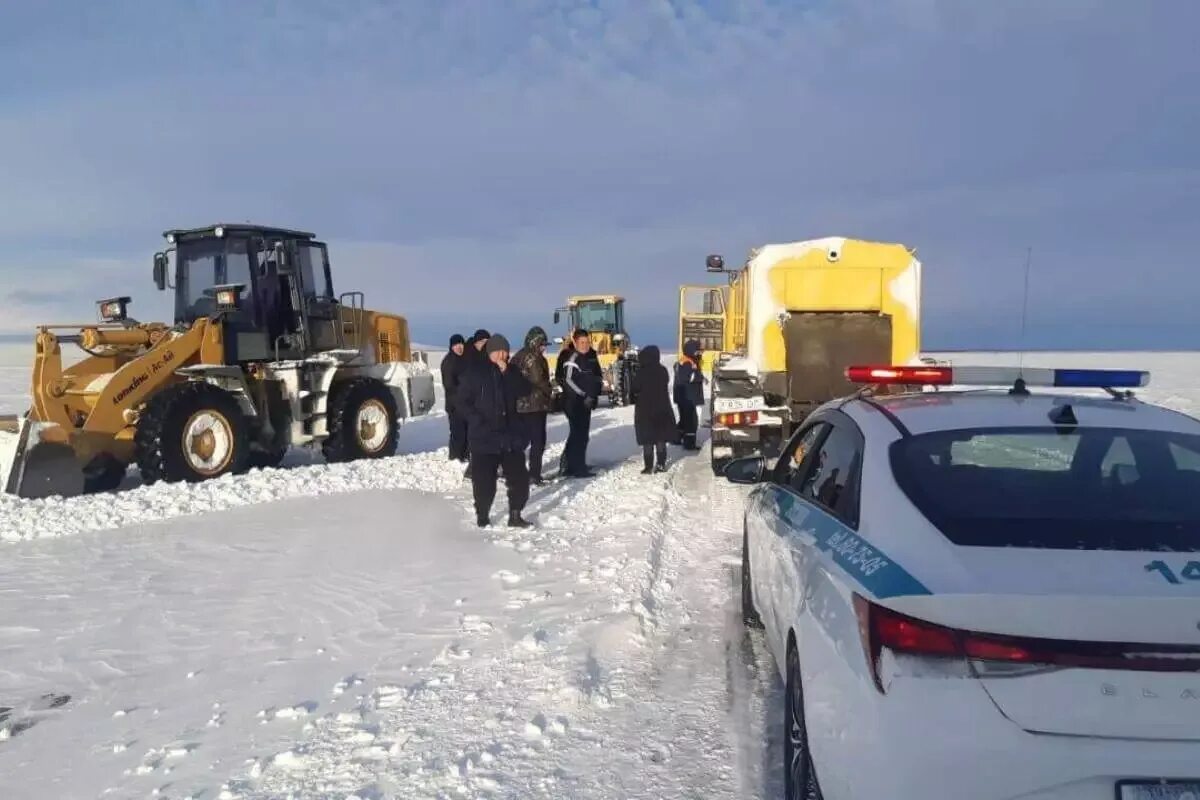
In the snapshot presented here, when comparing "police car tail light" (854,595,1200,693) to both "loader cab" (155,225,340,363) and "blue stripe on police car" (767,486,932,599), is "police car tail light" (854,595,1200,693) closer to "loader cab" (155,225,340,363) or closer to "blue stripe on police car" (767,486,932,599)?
"blue stripe on police car" (767,486,932,599)

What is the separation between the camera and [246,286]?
11766mm

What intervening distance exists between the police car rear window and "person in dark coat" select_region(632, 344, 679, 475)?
296 inches

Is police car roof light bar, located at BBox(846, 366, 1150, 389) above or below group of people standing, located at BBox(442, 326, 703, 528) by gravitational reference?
above

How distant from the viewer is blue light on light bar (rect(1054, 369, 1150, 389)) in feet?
12.6

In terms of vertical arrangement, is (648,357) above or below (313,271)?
below

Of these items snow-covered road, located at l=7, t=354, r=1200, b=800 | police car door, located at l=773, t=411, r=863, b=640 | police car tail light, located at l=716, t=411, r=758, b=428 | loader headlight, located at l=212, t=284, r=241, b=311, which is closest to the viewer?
police car door, located at l=773, t=411, r=863, b=640

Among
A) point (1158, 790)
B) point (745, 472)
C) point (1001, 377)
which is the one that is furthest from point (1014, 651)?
point (745, 472)

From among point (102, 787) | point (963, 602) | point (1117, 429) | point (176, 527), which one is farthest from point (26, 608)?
point (1117, 429)

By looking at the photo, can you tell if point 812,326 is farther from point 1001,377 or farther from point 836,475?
point 836,475

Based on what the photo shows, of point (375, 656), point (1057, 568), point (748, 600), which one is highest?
point (1057, 568)

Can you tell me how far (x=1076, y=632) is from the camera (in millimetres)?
2191

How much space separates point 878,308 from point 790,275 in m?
1.14

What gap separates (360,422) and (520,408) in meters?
4.24

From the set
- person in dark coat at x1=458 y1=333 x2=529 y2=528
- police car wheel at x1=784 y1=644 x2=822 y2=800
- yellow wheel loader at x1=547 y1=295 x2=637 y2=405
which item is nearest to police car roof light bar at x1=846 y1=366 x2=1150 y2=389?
police car wheel at x1=784 y1=644 x2=822 y2=800
